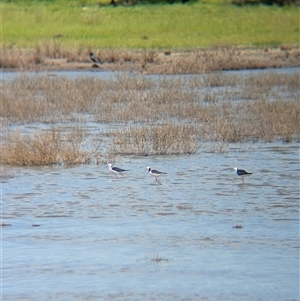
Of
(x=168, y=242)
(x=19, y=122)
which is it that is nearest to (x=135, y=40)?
(x=19, y=122)

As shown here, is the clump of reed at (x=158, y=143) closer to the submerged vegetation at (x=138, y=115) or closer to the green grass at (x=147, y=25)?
the submerged vegetation at (x=138, y=115)

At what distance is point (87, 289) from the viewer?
7.65 m

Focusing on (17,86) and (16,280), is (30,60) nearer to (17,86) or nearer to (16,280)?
(17,86)

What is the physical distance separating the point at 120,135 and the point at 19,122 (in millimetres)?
3588

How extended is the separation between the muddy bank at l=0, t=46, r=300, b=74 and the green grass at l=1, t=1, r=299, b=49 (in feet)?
12.1

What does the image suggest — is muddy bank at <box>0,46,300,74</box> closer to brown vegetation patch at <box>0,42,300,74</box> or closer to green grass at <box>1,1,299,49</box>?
brown vegetation patch at <box>0,42,300,74</box>

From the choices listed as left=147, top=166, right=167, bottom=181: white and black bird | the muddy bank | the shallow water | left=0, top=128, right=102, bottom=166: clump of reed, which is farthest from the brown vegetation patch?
left=147, top=166, right=167, bottom=181: white and black bird

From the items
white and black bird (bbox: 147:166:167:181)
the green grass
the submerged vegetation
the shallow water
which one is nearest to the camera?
the shallow water

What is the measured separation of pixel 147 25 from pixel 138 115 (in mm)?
23344

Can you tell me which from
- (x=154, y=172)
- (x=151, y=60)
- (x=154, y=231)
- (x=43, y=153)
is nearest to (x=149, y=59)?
(x=151, y=60)

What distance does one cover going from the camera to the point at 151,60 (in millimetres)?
30047

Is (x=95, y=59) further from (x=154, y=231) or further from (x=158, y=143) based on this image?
(x=154, y=231)

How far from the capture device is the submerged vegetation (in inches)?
565

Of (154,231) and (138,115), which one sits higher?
(154,231)
